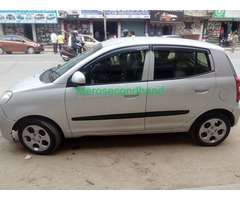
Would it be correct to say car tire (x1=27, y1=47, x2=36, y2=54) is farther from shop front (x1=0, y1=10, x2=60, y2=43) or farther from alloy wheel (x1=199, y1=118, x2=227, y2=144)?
alloy wheel (x1=199, y1=118, x2=227, y2=144)

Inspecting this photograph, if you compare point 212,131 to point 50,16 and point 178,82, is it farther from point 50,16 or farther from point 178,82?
point 50,16

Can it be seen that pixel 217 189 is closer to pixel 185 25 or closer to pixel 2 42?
pixel 2 42

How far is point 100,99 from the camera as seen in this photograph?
2674 millimetres

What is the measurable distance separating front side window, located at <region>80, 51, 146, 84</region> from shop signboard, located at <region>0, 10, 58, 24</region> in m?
18.4

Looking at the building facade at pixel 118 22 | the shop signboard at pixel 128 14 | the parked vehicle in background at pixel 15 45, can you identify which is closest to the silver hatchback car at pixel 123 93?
the parked vehicle in background at pixel 15 45

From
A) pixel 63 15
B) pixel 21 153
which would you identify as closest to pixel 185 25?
pixel 63 15

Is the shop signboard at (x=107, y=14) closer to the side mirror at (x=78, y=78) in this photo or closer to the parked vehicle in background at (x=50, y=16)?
the parked vehicle in background at (x=50, y=16)

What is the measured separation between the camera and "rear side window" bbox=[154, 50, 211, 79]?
2752 millimetres

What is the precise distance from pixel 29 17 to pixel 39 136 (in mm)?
19249

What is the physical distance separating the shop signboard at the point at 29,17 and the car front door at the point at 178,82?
18686 millimetres

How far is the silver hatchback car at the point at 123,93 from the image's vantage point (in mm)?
2654

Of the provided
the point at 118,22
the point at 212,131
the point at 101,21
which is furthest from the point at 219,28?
the point at 212,131

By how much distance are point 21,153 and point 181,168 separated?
7.97 ft

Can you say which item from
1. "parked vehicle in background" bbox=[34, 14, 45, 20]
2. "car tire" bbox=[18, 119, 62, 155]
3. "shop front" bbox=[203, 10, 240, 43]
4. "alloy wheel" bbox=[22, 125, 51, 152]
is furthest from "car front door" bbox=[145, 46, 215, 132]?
"shop front" bbox=[203, 10, 240, 43]
